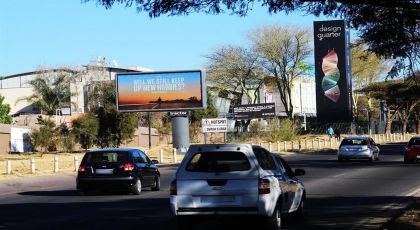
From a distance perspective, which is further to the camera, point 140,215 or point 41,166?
point 41,166

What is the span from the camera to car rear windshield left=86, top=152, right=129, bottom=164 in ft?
61.6

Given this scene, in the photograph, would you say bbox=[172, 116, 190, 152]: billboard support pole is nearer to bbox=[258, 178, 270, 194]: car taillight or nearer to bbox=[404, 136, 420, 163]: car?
bbox=[404, 136, 420, 163]: car

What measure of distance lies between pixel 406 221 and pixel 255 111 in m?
54.9

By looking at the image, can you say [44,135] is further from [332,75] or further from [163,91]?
[332,75]

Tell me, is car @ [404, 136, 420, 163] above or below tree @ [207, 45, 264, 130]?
below

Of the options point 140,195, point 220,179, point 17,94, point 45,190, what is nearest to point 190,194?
point 220,179

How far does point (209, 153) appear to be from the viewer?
1050 centimetres

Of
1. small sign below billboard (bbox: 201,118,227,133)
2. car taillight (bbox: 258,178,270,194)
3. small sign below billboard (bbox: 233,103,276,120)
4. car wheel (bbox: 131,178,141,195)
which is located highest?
small sign below billboard (bbox: 233,103,276,120)

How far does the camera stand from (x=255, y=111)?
6556cm

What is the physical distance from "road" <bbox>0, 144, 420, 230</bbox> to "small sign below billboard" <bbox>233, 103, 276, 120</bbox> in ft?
135

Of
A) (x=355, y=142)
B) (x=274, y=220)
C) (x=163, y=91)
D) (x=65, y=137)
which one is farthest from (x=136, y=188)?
(x=163, y=91)

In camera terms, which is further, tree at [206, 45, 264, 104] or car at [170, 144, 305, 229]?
tree at [206, 45, 264, 104]

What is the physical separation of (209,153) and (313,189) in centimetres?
941

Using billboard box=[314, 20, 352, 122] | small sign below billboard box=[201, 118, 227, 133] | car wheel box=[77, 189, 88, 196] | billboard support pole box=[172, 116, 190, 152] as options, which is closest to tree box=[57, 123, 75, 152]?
billboard support pole box=[172, 116, 190, 152]
